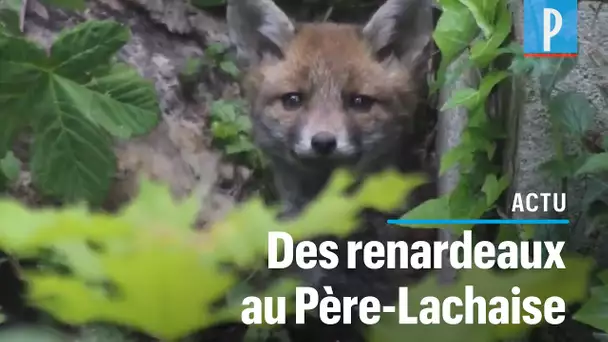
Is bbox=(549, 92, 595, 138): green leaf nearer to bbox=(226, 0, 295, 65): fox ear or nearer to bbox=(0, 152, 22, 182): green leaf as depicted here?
bbox=(226, 0, 295, 65): fox ear

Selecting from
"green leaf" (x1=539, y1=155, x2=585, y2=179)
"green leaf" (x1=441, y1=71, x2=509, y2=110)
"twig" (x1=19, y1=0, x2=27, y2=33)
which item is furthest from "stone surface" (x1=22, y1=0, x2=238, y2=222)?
"green leaf" (x1=539, y1=155, x2=585, y2=179)

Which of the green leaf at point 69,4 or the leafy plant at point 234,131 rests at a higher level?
the green leaf at point 69,4

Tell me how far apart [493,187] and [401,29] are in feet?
0.61

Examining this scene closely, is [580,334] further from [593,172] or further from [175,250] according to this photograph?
[175,250]

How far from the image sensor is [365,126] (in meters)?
0.74

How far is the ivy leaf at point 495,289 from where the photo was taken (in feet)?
2.31

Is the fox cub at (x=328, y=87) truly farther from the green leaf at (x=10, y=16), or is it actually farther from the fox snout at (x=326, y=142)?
the green leaf at (x=10, y=16)

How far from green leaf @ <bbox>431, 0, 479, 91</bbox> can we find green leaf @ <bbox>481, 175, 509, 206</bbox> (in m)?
0.13

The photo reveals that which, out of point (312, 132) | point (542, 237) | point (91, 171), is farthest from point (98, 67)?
point (542, 237)

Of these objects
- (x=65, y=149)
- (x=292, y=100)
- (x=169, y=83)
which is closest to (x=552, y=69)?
(x=292, y=100)

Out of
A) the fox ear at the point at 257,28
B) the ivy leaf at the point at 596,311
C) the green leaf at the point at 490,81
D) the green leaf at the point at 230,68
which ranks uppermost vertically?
the fox ear at the point at 257,28

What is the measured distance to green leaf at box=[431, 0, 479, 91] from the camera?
0.73m

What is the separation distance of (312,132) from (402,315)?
20cm

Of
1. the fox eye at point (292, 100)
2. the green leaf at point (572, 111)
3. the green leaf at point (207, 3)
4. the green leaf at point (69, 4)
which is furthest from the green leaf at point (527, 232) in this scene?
the green leaf at point (69, 4)
